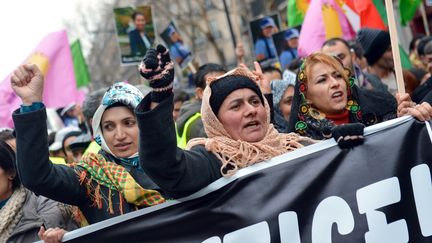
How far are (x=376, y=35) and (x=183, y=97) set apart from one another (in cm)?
184

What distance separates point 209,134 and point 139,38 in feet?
25.0

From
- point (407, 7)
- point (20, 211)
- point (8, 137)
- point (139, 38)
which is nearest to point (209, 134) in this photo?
point (20, 211)

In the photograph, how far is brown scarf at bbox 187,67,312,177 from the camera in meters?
3.52

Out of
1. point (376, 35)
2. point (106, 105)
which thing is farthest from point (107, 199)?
point (376, 35)

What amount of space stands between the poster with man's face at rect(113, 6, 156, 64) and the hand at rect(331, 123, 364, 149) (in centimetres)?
771

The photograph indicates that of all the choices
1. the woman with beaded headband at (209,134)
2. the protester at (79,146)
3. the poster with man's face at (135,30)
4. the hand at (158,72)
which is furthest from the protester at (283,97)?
the poster with man's face at (135,30)

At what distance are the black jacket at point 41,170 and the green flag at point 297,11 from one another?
636 centimetres

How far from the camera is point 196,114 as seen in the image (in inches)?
226

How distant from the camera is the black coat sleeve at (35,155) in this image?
3408mm

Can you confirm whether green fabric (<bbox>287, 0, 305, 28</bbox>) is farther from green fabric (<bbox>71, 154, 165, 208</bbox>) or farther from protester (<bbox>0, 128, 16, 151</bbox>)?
green fabric (<bbox>71, 154, 165, 208</bbox>)

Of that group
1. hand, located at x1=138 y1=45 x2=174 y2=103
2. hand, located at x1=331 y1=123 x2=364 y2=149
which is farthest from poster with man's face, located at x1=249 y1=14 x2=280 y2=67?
hand, located at x1=138 y1=45 x2=174 y2=103

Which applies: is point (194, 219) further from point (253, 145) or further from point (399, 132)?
point (399, 132)

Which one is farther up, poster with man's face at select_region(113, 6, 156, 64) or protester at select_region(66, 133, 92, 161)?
poster with man's face at select_region(113, 6, 156, 64)

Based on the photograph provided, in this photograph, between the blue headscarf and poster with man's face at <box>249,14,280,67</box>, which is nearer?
the blue headscarf
